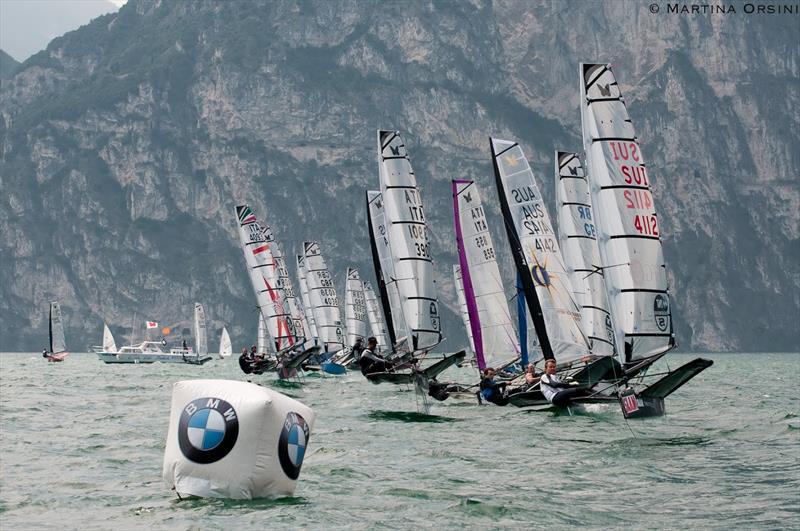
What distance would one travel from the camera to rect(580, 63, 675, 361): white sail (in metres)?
23.8

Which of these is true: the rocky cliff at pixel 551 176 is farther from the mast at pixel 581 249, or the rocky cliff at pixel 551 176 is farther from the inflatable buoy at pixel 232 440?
the inflatable buoy at pixel 232 440

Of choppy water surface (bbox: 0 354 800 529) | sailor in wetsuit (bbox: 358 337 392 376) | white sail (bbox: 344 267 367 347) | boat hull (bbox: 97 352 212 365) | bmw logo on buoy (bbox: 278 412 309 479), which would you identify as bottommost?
choppy water surface (bbox: 0 354 800 529)

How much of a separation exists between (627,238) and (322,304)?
4238 cm

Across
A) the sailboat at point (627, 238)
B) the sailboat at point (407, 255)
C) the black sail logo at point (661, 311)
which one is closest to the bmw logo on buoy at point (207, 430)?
the sailboat at point (627, 238)

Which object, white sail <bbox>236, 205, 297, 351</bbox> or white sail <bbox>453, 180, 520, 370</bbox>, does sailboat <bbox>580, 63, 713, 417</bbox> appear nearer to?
white sail <bbox>453, 180, 520, 370</bbox>

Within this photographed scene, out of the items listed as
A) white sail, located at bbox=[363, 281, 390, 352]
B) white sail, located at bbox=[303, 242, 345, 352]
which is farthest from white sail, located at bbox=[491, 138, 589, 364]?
white sail, located at bbox=[363, 281, 390, 352]

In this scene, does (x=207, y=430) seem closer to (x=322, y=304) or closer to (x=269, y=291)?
(x=269, y=291)

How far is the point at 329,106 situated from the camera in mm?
199750

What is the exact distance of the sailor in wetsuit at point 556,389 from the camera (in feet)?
76.5

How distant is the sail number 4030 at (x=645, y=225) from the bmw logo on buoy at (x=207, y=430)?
13.5 meters

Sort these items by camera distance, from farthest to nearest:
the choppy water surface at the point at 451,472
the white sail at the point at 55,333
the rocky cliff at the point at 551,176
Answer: the rocky cliff at the point at 551,176
the white sail at the point at 55,333
the choppy water surface at the point at 451,472

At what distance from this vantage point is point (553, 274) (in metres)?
30.8

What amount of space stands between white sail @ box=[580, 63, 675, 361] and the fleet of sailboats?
2 centimetres

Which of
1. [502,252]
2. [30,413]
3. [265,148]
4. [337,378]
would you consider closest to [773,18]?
[502,252]
